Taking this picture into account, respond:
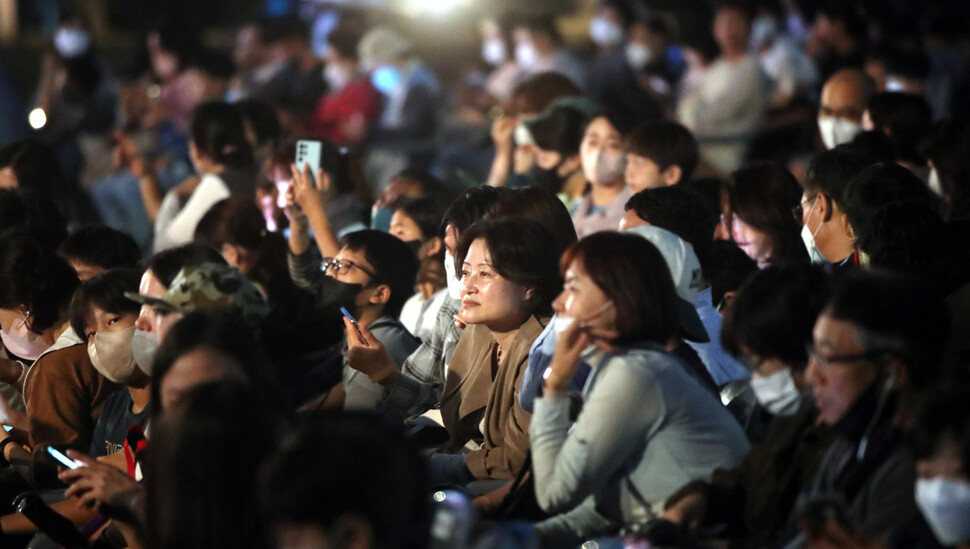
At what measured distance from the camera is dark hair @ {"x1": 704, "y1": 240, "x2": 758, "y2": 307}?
5.23 m

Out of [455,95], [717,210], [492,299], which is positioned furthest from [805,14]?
[492,299]

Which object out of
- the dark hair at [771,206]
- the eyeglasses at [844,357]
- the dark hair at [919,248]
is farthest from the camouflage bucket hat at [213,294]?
the dark hair at [771,206]

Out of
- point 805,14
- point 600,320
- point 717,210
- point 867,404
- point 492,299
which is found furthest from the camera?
point 805,14

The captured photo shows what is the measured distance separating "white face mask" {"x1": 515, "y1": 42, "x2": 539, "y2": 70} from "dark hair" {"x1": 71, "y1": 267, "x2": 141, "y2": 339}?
24.6 feet

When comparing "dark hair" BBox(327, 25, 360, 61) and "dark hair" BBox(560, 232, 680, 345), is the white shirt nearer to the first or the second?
"dark hair" BBox(560, 232, 680, 345)

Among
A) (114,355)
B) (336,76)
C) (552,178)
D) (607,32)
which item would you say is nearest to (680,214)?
(114,355)

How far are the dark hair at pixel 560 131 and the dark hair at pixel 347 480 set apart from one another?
4659 mm

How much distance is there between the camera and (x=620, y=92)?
990 cm

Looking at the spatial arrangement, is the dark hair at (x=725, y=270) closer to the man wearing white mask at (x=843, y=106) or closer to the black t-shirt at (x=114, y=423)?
the black t-shirt at (x=114, y=423)

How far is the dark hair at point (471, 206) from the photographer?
17.1ft

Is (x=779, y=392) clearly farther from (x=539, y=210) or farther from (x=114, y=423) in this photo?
(x=114, y=423)

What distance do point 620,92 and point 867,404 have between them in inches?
276

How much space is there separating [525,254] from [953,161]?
A: 2.76 meters

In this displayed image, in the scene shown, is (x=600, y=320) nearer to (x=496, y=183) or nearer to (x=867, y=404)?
(x=867, y=404)
